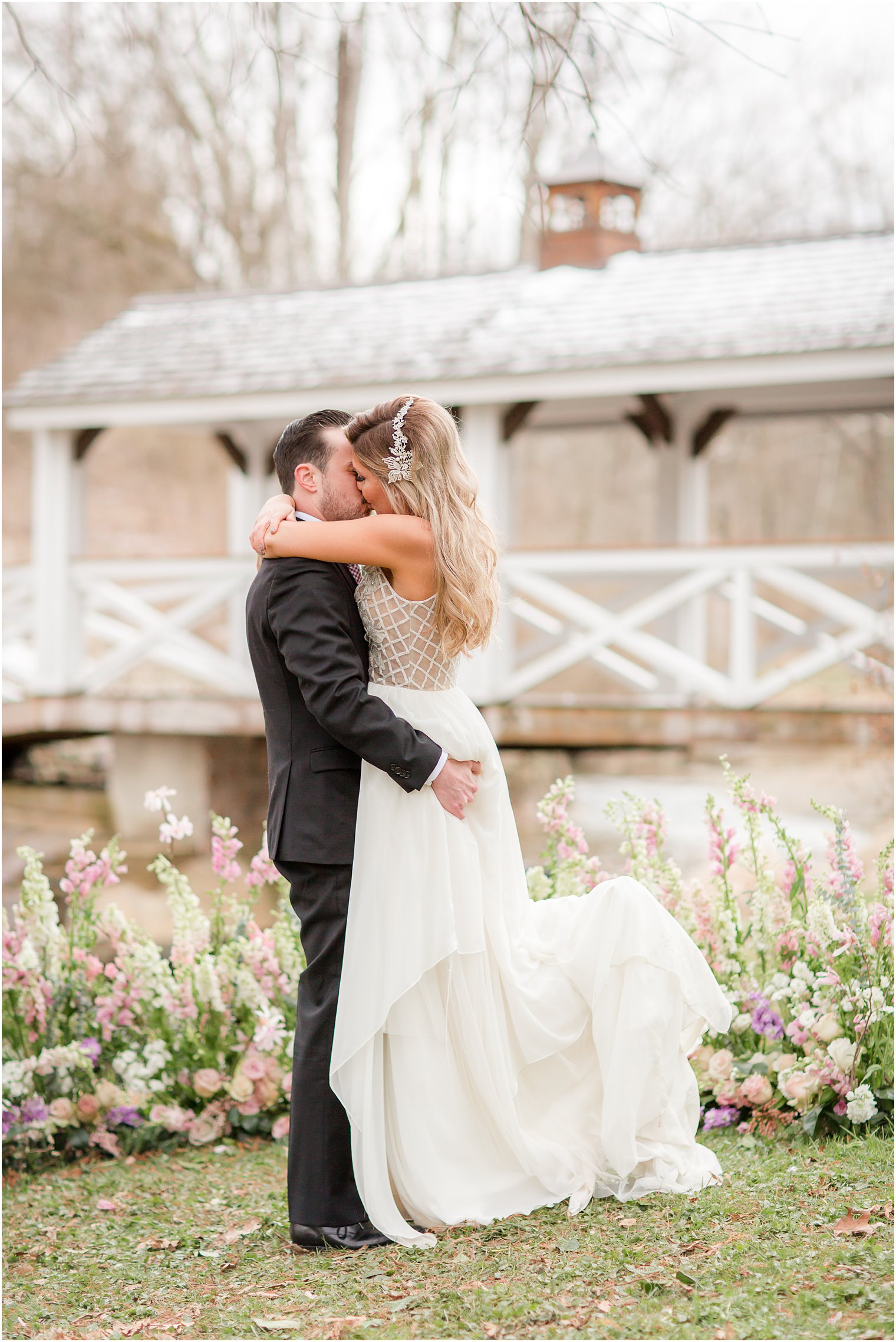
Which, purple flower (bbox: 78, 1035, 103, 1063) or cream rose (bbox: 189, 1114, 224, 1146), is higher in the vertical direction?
purple flower (bbox: 78, 1035, 103, 1063)

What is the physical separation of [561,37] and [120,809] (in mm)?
8084

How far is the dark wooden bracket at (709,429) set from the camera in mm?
11195

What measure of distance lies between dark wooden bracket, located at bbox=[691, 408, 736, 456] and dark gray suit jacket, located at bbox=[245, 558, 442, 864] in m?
8.46

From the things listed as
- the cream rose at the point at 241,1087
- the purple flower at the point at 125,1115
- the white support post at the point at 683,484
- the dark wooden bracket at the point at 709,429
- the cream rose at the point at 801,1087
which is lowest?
the purple flower at the point at 125,1115

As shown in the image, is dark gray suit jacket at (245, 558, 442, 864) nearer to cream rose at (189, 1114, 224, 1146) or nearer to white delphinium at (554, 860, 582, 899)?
white delphinium at (554, 860, 582, 899)

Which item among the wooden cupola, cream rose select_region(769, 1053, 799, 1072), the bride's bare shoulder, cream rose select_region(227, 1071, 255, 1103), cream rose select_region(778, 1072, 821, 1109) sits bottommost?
cream rose select_region(227, 1071, 255, 1103)

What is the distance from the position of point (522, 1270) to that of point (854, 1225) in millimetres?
846

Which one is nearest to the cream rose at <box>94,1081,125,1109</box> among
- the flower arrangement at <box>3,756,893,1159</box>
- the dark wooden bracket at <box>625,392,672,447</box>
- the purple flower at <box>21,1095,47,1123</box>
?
the flower arrangement at <box>3,756,893,1159</box>

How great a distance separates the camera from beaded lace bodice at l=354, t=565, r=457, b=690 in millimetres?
3357

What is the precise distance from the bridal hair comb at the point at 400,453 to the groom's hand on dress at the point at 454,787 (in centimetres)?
77

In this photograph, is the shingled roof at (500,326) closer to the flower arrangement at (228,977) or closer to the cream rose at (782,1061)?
the flower arrangement at (228,977)

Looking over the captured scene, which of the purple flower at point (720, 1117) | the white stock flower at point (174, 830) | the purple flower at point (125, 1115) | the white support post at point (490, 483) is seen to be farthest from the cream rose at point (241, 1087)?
the white support post at point (490, 483)

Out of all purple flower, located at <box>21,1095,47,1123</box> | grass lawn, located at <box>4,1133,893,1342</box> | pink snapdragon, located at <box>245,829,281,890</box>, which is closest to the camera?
grass lawn, located at <box>4,1133,893,1342</box>

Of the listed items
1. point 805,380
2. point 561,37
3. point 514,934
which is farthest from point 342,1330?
point 805,380
